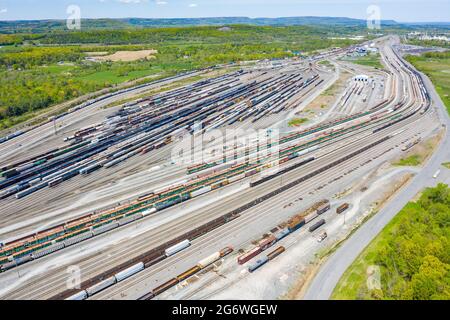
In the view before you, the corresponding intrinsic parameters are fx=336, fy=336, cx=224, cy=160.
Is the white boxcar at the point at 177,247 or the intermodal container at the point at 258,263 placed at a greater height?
the white boxcar at the point at 177,247

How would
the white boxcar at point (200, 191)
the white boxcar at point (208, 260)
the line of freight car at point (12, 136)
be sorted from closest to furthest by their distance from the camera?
1. the white boxcar at point (208, 260)
2. the white boxcar at point (200, 191)
3. the line of freight car at point (12, 136)

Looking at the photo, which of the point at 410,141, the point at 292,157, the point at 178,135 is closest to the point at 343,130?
the point at 410,141

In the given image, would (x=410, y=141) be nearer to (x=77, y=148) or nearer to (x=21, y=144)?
(x=77, y=148)

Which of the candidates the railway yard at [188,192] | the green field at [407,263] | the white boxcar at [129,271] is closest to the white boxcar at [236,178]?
the railway yard at [188,192]

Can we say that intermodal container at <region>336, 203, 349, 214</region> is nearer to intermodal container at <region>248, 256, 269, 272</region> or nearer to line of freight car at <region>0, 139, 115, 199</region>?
intermodal container at <region>248, 256, 269, 272</region>

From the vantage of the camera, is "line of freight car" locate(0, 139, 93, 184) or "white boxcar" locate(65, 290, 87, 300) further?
"line of freight car" locate(0, 139, 93, 184)

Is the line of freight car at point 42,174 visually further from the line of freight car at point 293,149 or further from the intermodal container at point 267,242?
the intermodal container at point 267,242

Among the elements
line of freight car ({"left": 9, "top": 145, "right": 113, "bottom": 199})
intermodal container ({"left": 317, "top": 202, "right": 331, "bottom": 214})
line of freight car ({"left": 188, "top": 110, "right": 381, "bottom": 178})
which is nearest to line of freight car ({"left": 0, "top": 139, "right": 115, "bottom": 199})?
line of freight car ({"left": 9, "top": 145, "right": 113, "bottom": 199})
